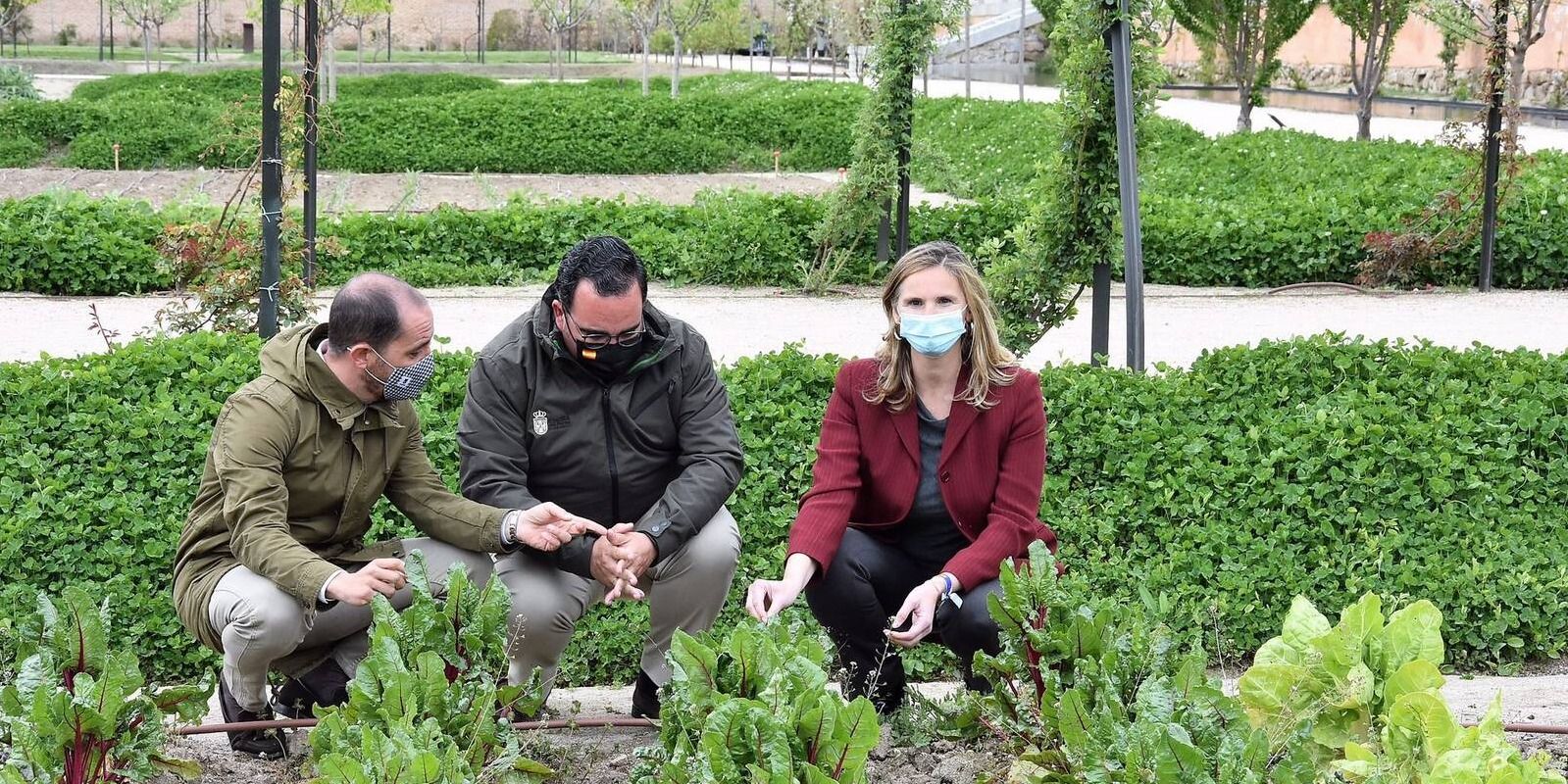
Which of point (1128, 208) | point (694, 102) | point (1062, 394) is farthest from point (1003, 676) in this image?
point (694, 102)

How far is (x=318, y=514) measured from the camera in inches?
147

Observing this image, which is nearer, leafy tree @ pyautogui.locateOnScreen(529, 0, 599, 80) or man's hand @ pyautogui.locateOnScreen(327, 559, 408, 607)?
man's hand @ pyautogui.locateOnScreen(327, 559, 408, 607)

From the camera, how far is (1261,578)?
16.2ft

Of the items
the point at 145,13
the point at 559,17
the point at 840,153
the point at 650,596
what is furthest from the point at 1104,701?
the point at 145,13

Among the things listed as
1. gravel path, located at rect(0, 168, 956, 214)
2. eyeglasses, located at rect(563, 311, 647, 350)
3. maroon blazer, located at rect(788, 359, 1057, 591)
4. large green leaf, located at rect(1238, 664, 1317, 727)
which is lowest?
large green leaf, located at rect(1238, 664, 1317, 727)

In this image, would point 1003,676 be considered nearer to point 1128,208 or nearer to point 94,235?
point 1128,208

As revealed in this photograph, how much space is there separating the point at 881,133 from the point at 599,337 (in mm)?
7531

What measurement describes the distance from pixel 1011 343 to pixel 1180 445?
5.59ft

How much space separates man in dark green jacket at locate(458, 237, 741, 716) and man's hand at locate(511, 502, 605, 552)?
67mm

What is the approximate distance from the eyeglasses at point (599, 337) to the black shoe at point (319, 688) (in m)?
0.98

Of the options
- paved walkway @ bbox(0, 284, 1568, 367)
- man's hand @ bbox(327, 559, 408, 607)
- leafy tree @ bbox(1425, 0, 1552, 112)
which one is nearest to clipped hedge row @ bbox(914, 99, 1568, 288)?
paved walkway @ bbox(0, 284, 1568, 367)

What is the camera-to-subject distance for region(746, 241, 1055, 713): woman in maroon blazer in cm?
375

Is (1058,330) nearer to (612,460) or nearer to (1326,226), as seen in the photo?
(1326,226)

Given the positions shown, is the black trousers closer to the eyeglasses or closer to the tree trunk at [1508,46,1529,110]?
the eyeglasses
